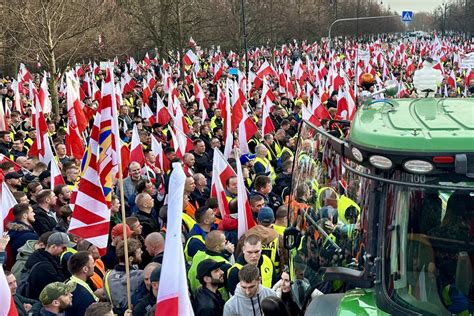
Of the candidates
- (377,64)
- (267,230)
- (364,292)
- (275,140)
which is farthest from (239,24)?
(364,292)

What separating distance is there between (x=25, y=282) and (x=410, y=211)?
417cm

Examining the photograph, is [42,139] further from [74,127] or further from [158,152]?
[158,152]

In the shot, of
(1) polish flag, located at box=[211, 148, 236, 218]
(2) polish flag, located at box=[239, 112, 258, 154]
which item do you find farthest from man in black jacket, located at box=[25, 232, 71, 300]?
(2) polish flag, located at box=[239, 112, 258, 154]

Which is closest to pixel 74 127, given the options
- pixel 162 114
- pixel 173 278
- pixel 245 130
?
pixel 245 130

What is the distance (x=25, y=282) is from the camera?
6.24 m

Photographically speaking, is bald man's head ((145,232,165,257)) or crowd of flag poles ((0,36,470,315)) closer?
crowd of flag poles ((0,36,470,315))

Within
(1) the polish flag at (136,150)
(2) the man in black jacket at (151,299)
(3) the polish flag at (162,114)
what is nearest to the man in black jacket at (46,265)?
(2) the man in black jacket at (151,299)

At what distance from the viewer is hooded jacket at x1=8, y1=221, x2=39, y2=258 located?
704 centimetres

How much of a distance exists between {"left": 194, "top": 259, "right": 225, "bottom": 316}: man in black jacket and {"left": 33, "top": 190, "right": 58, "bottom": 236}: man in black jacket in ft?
9.88

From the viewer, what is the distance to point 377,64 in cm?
3072

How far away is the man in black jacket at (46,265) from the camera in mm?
5992

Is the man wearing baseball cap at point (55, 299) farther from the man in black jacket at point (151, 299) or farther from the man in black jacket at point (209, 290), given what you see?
the man in black jacket at point (209, 290)

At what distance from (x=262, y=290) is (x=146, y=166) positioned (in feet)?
19.3

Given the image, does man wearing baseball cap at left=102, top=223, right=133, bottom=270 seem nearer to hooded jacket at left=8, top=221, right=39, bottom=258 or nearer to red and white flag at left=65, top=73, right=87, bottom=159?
hooded jacket at left=8, top=221, right=39, bottom=258
